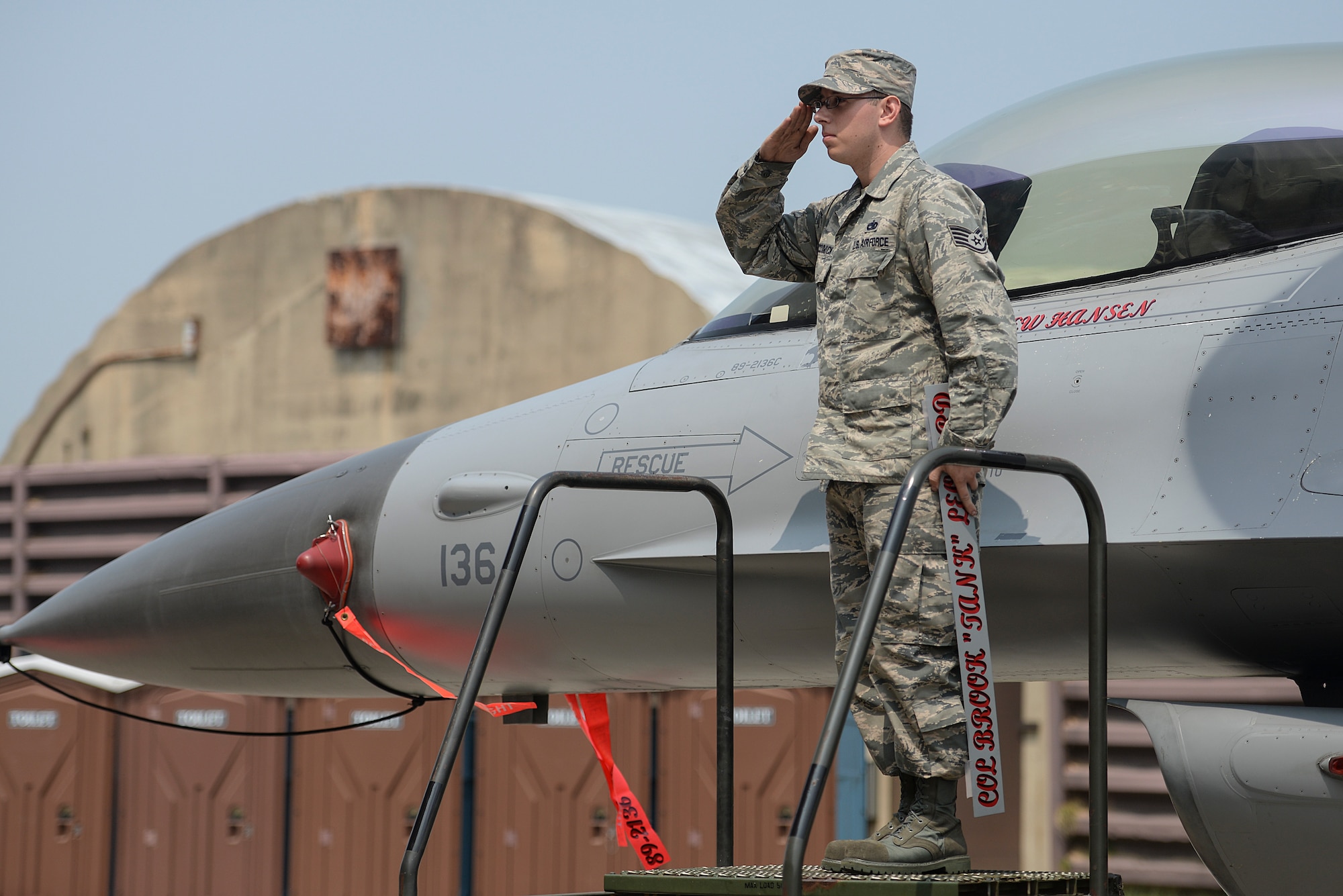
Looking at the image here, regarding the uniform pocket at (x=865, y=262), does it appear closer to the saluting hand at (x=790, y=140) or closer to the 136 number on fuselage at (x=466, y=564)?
the saluting hand at (x=790, y=140)

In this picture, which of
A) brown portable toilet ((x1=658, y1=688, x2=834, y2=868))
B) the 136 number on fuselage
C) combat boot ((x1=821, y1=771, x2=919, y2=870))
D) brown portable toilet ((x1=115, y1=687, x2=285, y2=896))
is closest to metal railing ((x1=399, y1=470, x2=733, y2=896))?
combat boot ((x1=821, y1=771, x2=919, y2=870))

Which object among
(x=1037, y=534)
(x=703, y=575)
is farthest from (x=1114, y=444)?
(x=703, y=575)

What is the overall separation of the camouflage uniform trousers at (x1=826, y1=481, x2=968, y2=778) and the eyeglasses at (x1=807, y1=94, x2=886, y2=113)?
106 centimetres

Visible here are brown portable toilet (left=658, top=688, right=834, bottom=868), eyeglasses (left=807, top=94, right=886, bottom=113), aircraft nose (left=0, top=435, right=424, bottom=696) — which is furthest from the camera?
brown portable toilet (left=658, top=688, right=834, bottom=868)

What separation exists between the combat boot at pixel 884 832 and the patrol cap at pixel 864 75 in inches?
68.2

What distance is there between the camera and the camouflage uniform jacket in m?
3.58

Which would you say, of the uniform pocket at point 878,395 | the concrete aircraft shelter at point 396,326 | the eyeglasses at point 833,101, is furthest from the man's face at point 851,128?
the concrete aircraft shelter at point 396,326

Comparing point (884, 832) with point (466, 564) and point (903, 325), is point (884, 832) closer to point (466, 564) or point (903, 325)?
point (903, 325)

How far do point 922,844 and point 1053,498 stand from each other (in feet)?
3.25

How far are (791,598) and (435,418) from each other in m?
13.8

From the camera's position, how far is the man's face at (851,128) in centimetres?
400

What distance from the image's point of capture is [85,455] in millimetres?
19938

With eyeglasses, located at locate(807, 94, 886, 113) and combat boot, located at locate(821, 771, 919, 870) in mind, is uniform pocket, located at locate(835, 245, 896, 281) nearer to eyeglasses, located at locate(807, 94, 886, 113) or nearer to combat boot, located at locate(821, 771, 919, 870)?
eyeglasses, located at locate(807, 94, 886, 113)

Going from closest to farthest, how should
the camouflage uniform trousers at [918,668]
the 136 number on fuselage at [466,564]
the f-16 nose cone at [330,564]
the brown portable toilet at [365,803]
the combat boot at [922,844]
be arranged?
the combat boot at [922,844] → the camouflage uniform trousers at [918,668] → the 136 number on fuselage at [466,564] → the f-16 nose cone at [330,564] → the brown portable toilet at [365,803]
